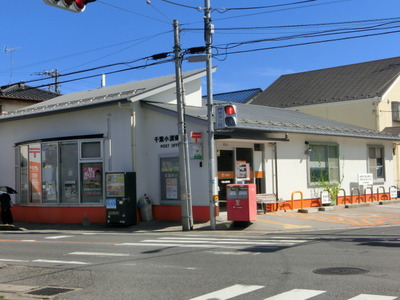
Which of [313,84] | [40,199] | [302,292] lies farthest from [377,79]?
[302,292]

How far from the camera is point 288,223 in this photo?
17.9m

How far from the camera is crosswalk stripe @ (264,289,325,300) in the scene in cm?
707

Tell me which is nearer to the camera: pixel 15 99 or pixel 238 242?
pixel 238 242

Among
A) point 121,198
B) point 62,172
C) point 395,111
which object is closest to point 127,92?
point 62,172

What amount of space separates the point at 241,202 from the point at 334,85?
21464 mm

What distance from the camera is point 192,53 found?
59.6 feet

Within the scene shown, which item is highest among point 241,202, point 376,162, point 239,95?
point 239,95

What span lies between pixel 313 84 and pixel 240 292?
32347mm

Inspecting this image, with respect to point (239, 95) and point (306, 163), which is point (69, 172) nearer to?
point (306, 163)

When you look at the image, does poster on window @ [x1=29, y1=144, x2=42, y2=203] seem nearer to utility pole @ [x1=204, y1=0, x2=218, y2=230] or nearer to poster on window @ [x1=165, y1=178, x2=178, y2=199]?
poster on window @ [x1=165, y1=178, x2=178, y2=199]

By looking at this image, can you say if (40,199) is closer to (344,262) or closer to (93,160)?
(93,160)

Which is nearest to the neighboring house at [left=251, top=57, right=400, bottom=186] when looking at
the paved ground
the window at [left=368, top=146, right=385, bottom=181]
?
the window at [left=368, top=146, right=385, bottom=181]

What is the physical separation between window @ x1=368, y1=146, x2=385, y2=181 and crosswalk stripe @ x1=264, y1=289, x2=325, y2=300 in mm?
20111

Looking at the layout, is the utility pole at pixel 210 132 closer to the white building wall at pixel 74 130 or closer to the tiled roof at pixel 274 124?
the tiled roof at pixel 274 124
